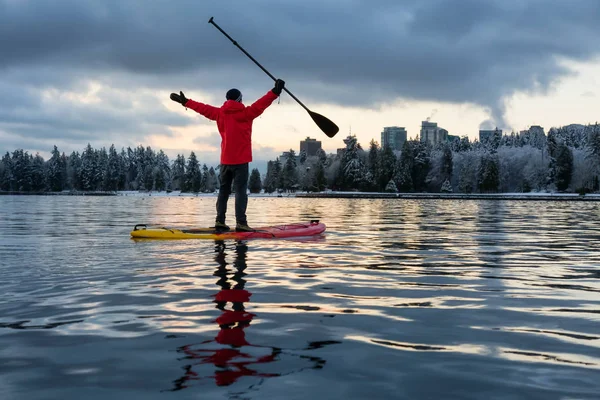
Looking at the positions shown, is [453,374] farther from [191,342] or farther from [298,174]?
[298,174]

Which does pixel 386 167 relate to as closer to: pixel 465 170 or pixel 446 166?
pixel 446 166

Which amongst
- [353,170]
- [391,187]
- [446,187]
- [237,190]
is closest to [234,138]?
[237,190]

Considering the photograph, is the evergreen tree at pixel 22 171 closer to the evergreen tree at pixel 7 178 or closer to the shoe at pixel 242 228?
the evergreen tree at pixel 7 178

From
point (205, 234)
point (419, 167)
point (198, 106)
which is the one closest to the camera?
point (205, 234)

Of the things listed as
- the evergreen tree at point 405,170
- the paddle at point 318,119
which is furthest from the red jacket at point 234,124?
the evergreen tree at point 405,170

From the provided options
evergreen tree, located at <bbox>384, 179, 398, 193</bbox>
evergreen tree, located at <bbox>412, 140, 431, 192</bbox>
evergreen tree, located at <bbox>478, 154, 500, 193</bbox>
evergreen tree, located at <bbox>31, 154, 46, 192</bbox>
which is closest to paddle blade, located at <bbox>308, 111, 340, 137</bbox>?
evergreen tree, located at <bbox>384, 179, 398, 193</bbox>

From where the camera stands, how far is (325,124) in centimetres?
1370

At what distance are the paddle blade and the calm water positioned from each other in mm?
5083

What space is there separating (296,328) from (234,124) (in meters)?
8.64

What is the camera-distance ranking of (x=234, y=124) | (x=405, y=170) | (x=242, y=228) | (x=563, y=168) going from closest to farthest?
(x=242, y=228) < (x=234, y=124) < (x=563, y=168) < (x=405, y=170)

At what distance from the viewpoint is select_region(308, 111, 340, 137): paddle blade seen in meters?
13.5

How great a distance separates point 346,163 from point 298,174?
127 ft

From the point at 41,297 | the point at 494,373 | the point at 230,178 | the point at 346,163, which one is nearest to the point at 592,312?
the point at 494,373

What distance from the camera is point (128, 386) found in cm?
331
